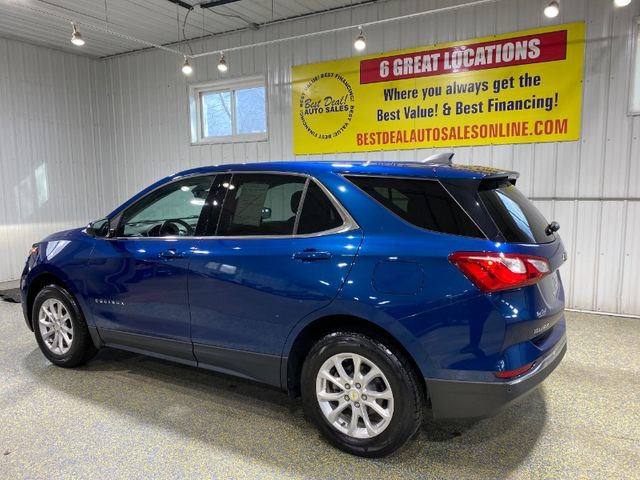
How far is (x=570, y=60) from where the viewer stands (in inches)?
188

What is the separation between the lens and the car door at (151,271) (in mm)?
2996

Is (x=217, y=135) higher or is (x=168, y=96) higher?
(x=168, y=96)

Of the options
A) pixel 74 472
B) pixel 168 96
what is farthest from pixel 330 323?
pixel 168 96

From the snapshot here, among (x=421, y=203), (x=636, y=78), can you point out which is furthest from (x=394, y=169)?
(x=636, y=78)

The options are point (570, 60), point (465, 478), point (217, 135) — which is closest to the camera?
point (465, 478)

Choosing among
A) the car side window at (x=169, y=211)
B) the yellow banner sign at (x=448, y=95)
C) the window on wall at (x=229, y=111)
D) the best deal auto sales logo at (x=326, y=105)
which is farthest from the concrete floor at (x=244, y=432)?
the window on wall at (x=229, y=111)

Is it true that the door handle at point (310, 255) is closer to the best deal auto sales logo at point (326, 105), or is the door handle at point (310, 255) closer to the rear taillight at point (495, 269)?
the rear taillight at point (495, 269)

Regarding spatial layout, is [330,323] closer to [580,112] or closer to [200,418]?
[200,418]

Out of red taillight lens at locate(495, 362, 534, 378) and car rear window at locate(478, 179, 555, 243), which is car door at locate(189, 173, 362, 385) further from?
red taillight lens at locate(495, 362, 534, 378)

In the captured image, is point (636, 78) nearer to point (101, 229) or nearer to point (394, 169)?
point (394, 169)

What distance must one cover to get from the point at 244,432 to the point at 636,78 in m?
4.83

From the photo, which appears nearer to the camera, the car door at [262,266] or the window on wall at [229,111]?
the car door at [262,266]

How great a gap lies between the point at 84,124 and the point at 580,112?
287 inches

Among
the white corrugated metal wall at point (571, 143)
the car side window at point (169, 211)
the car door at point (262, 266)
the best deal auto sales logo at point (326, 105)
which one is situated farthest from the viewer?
the best deal auto sales logo at point (326, 105)
